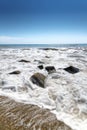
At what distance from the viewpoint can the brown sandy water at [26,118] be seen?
18.1 ft

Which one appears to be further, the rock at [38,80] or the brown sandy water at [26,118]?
the rock at [38,80]

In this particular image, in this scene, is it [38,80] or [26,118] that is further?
[38,80]

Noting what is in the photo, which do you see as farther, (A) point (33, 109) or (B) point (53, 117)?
(A) point (33, 109)

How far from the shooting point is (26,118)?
605cm

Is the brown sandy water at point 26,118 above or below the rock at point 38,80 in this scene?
above

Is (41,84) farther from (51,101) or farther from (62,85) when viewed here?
(51,101)

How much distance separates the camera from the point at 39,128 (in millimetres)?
5508

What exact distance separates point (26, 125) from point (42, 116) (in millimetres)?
905

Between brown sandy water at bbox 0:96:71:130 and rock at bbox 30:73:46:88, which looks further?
rock at bbox 30:73:46:88

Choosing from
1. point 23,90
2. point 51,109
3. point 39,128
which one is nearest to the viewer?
point 39,128

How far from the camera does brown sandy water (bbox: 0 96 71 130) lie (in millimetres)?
5509

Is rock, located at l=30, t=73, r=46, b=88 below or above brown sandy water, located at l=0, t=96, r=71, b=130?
below

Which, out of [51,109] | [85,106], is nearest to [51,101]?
[51,109]

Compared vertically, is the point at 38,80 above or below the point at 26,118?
below
